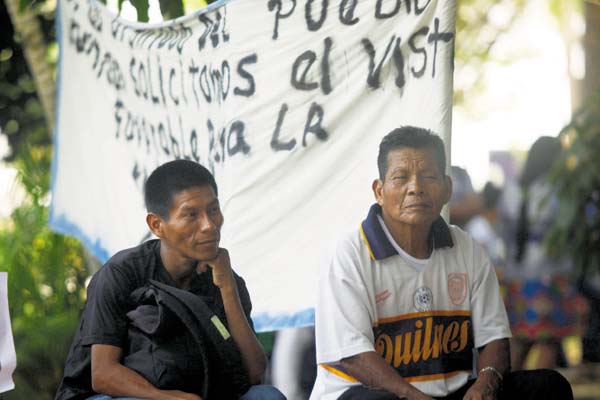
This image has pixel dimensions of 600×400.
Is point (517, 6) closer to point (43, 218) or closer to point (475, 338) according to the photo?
point (43, 218)

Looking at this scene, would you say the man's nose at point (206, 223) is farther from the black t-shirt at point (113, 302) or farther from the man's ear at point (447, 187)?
the man's ear at point (447, 187)

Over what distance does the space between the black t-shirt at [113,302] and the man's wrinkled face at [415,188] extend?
0.54 m

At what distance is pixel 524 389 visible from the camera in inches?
107

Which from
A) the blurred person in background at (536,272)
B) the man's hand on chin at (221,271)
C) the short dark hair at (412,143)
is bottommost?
the blurred person in background at (536,272)

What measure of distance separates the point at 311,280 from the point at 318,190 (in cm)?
27

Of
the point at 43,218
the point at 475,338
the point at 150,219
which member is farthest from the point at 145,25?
the point at 43,218

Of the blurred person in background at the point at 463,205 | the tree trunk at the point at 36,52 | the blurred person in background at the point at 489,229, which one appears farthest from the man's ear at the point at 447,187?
the tree trunk at the point at 36,52

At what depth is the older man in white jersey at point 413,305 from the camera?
2.70m

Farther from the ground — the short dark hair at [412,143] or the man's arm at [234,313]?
the short dark hair at [412,143]

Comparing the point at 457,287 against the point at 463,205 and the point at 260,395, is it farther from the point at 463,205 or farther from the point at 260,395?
the point at 463,205

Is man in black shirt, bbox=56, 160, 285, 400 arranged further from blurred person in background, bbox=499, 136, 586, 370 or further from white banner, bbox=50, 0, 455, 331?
blurred person in background, bbox=499, 136, 586, 370

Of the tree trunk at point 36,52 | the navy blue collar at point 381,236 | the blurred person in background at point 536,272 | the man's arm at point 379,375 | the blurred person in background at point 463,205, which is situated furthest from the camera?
the tree trunk at point 36,52

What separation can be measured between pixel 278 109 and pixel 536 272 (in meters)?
2.56

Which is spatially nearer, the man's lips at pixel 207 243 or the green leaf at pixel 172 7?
the man's lips at pixel 207 243
